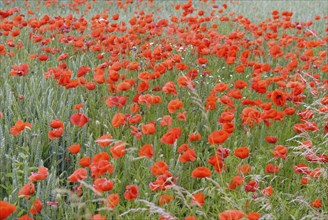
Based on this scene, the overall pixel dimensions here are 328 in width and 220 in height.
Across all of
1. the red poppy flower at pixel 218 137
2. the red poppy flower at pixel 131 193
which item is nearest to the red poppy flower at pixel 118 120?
the red poppy flower at pixel 218 137

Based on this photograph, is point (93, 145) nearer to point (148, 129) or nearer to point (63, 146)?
point (63, 146)

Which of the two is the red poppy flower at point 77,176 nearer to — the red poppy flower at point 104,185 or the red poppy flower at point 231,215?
the red poppy flower at point 104,185

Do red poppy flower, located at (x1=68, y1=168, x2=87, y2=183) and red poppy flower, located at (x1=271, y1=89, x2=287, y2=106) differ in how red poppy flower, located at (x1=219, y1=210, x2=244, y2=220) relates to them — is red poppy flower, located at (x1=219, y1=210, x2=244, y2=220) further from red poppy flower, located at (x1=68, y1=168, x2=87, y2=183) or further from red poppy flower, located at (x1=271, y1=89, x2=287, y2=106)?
red poppy flower, located at (x1=271, y1=89, x2=287, y2=106)

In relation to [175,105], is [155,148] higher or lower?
lower

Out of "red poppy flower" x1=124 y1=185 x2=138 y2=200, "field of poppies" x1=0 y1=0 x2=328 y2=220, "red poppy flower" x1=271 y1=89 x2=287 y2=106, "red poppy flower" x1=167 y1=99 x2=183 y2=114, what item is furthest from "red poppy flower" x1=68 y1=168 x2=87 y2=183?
"red poppy flower" x1=271 y1=89 x2=287 y2=106

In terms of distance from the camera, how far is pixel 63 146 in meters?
2.65

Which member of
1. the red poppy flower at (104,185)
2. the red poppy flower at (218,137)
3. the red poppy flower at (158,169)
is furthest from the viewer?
the red poppy flower at (218,137)

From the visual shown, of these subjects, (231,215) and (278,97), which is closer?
(231,215)

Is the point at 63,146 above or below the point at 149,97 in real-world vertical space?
below

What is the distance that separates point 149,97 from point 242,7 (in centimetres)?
853

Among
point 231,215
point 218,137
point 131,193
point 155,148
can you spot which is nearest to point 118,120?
point 155,148

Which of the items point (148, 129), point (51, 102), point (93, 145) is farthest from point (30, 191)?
point (51, 102)

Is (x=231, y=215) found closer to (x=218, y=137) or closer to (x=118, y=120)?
(x=218, y=137)

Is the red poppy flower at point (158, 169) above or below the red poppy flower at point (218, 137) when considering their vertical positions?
below
